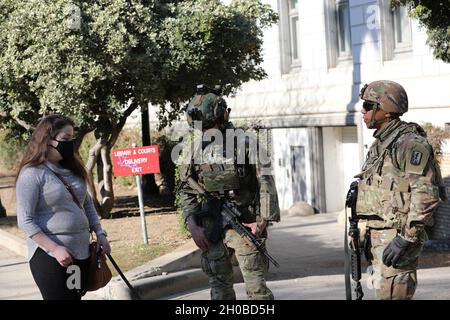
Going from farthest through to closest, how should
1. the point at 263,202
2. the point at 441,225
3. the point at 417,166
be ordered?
the point at 441,225 → the point at 263,202 → the point at 417,166

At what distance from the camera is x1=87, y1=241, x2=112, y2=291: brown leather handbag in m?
4.85

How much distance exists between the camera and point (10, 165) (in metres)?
24.3

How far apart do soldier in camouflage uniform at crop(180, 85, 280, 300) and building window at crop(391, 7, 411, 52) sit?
345 inches

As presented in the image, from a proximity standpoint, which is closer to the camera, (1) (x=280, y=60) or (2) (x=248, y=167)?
(2) (x=248, y=167)

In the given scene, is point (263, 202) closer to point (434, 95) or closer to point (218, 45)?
point (218, 45)

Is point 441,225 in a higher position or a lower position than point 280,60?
lower

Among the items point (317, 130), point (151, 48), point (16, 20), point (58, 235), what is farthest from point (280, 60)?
point (58, 235)

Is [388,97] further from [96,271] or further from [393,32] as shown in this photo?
[393,32]

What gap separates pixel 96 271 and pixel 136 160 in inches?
206

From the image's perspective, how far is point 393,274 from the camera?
4625 millimetres

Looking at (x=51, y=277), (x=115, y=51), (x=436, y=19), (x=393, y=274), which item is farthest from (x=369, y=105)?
(x=115, y=51)

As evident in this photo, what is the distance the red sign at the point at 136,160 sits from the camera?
32.8 feet

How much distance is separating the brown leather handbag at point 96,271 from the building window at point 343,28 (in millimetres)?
10732

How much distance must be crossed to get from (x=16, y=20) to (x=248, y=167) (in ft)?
23.7
